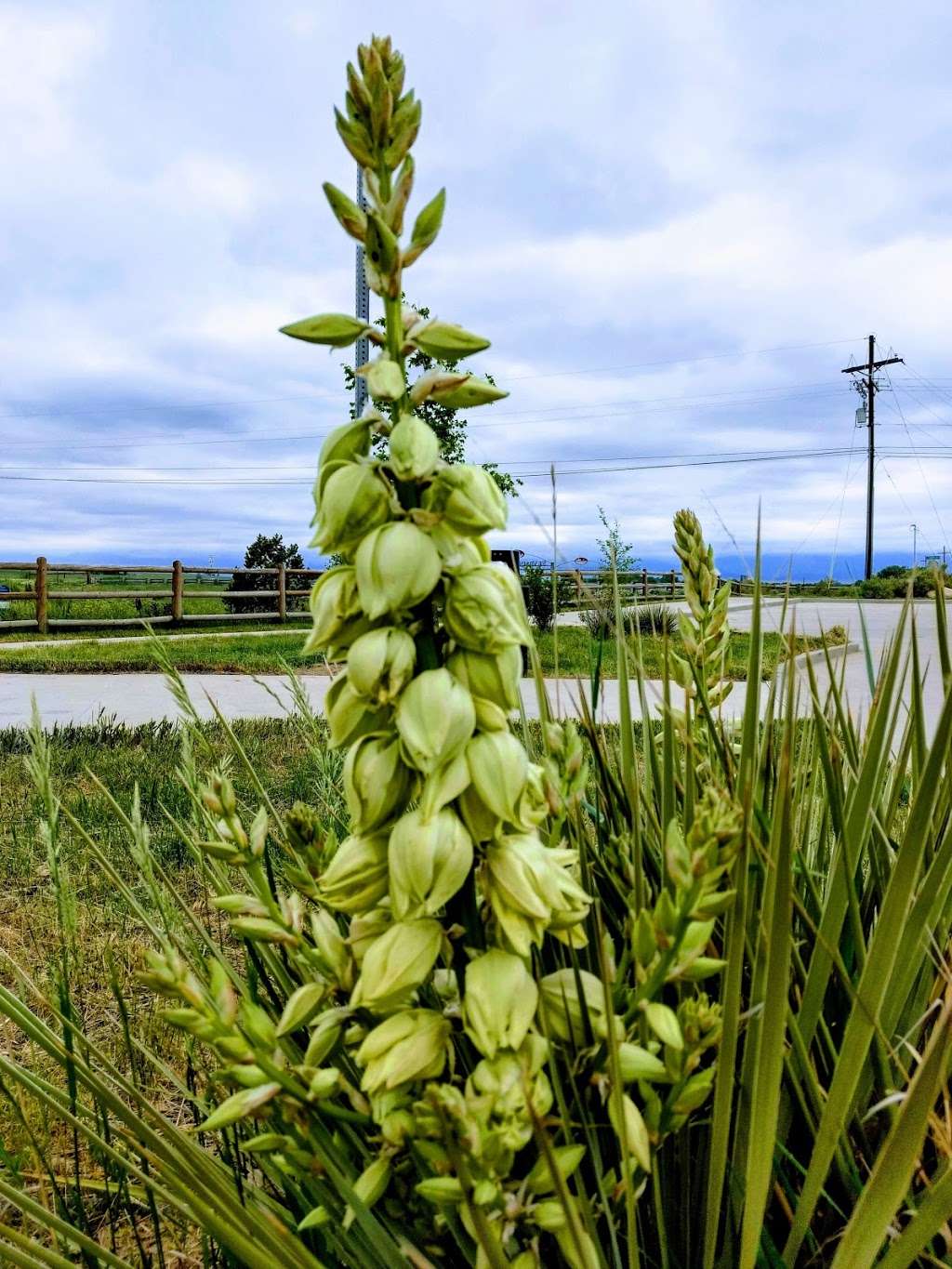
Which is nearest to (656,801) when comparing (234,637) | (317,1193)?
(317,1193)

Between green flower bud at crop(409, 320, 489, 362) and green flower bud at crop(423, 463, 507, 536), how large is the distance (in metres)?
0.10

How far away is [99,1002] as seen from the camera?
231 centimetres

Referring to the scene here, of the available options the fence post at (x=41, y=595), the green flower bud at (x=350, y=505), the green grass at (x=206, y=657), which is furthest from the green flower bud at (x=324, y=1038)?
the fence post at (x=41, y=595)

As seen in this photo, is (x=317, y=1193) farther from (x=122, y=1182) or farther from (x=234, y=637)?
(x=234, y=637)

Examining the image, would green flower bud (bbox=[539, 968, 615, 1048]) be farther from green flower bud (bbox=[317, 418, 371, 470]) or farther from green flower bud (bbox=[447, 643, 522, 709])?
green flower bud (bbox=[317, 418, 371, 470])

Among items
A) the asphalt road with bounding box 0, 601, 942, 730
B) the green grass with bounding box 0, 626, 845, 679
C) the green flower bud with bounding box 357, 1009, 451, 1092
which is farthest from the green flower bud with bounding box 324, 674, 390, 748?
the green grass with bounding box 0, 626, 845, 679

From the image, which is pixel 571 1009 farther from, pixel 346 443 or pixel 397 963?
pixel 346 443

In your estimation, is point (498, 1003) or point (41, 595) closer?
point (498, 1003)

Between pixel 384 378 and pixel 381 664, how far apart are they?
0.20 meters

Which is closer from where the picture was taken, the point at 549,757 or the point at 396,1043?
the point at 396,1043

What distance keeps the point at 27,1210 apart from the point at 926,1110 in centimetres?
76

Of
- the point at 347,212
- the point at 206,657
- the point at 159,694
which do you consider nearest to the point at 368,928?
the point at 347,212

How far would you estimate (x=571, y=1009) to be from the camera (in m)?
0.73

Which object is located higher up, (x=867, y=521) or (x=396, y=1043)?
(x=867, y=521)
